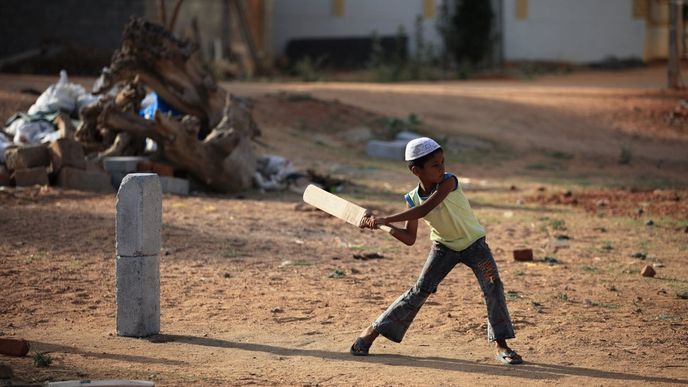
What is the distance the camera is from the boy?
18.6ft

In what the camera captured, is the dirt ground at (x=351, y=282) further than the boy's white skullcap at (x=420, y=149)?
Yes

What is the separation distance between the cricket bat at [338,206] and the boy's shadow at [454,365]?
0.81 meters

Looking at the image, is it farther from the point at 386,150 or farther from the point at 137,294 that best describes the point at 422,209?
the point at 386,150

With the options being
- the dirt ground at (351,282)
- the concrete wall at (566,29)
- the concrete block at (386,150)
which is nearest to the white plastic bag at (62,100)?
the dirt ground at (351,282)

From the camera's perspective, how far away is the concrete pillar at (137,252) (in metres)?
6.28

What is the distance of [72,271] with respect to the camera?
8.25 m

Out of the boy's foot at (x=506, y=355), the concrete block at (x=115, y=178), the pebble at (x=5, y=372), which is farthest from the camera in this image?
the concrete block at (x=115, y=178)

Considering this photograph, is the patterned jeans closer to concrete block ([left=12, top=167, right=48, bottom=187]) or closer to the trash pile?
the trash pile

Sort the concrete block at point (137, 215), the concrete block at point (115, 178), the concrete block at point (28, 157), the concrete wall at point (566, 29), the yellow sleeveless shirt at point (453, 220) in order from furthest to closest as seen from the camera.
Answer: the concrete wall at point (566, 29) < the concrete block at point (115, 178) < the concrete block at point (28, 157) < the concrete block at point (137, 215) < the yellow sleeveless shirt at point (453, 220)

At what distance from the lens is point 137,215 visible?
20.5 ft

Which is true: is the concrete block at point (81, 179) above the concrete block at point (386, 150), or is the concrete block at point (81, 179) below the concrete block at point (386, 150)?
above

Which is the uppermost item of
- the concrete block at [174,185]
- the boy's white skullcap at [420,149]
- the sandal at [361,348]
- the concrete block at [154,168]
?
the boy's white skullcap at [420,149]

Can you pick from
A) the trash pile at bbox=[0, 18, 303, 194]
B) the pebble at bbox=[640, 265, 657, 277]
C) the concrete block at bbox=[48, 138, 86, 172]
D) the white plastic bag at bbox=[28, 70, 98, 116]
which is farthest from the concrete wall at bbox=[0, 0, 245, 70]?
the pebble at bbox=[640, 265, 657, 277]

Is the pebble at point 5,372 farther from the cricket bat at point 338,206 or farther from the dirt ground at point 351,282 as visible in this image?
the cricket bat at point 338,206
